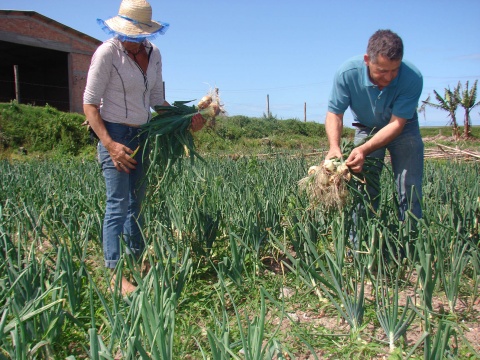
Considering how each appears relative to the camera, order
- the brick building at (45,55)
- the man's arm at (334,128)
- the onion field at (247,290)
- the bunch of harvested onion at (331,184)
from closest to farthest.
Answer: the onion field at (247,290) → the bunch of harvested onion at (331,184) → the man's arm at (334,128) → the brick building at (45,55)

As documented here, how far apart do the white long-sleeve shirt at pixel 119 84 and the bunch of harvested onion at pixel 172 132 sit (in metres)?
0.11

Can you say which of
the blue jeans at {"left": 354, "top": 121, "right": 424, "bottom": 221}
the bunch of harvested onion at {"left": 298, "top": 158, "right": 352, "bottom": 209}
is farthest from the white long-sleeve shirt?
the blue jeans at {"left": 354, "top": 121, "right": 424, "bottom": 221}

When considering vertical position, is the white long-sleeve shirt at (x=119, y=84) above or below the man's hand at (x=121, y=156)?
above

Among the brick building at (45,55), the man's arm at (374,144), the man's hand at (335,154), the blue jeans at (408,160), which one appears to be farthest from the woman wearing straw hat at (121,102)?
the brick building at (45,55)

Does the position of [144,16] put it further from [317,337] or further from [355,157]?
[317,337]

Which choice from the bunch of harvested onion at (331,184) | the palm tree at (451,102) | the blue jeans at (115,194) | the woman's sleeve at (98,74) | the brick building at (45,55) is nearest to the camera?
the bunch of harvested onion at (331,184)

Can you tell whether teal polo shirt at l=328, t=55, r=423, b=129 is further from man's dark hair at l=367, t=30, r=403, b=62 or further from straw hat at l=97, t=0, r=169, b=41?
straw hat at l=97, t=0, r=169, b=41

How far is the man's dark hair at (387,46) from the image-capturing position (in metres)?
2.20

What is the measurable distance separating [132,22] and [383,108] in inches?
57.5

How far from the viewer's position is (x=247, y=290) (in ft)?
7.36

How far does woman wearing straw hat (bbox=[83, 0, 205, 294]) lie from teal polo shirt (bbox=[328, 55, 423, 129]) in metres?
0.84

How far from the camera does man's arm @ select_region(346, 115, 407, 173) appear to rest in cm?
219

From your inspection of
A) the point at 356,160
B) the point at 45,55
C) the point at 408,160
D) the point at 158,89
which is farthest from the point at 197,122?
the point at 45,55

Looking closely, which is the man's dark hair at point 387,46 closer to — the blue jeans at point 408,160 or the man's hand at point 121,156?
the blue jeans at point 408,160
